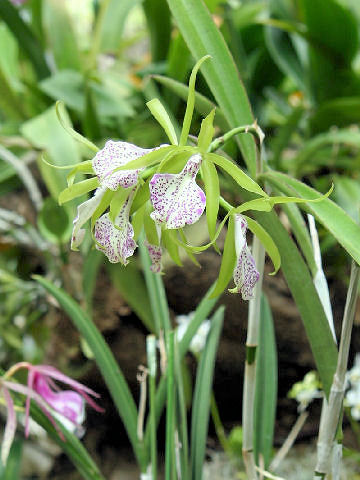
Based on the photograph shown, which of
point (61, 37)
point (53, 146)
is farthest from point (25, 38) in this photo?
point (53, 146)

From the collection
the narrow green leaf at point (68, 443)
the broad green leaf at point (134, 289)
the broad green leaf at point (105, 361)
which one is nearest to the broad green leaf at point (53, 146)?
the broad green leaf at point (134, 289)

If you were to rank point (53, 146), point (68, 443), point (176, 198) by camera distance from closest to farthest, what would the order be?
1. point (176, 198)
2. point (68, 443)
3. point (53, 146)

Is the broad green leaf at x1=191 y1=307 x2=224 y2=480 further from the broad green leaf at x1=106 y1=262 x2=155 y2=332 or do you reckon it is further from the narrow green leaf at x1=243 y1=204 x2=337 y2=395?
the broad green leaf at x1=106 y1=262 x2=155 y2=332

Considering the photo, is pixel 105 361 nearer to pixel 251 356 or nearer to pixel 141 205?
pixel 251 356

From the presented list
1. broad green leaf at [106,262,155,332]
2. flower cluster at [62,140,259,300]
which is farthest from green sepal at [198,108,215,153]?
broad green leaf at [106,262,155,332]

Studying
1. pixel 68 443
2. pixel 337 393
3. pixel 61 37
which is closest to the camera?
pixel 337 393

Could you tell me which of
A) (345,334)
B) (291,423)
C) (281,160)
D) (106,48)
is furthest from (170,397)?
(106,48)
